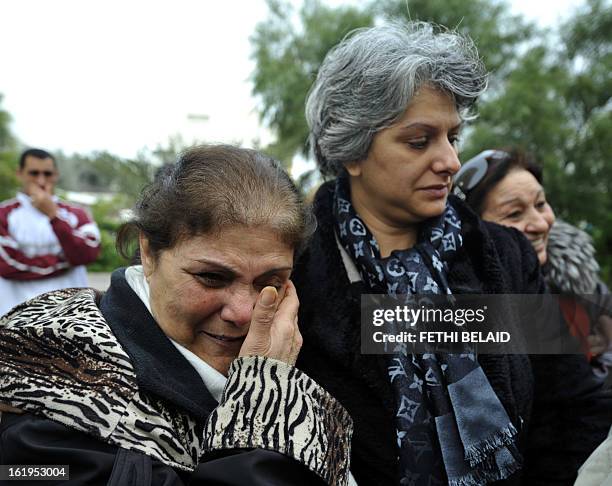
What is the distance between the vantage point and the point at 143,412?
4.70 feet

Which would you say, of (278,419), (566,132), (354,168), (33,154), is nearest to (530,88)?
(566,132)

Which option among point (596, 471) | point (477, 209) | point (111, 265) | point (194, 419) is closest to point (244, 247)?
point (194, 419)

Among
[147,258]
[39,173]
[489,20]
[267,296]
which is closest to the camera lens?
[267,296]

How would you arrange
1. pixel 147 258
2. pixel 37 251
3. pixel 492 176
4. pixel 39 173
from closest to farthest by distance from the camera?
pixel 147 258 < pixel 492 176 < pixel 37 251 < pixel 39 173

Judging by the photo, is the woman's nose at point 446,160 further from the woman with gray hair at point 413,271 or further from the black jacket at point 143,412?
the black jacket at point 143,412

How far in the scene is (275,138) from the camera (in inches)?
727

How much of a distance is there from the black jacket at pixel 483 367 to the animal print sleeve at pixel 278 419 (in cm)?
34

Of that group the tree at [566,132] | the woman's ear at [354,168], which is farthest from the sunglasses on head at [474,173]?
the tree at [566,132]

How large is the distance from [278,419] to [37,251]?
391cm

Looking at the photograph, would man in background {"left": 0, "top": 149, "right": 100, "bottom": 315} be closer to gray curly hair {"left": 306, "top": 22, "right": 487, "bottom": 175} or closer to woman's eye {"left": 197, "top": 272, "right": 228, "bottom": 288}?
gray curly hair {"left": 306, "top": 22, "right": 487, "bottom": 175}

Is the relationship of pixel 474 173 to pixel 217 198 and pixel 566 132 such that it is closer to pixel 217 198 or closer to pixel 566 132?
pixel 217 198

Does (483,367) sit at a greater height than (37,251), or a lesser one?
lesser

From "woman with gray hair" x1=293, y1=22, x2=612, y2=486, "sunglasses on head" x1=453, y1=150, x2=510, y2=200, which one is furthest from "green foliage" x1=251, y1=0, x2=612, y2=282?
"woman with gray hair" x1=293, y1=22, x2=612, y2=486

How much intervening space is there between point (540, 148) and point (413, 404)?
1327cm
